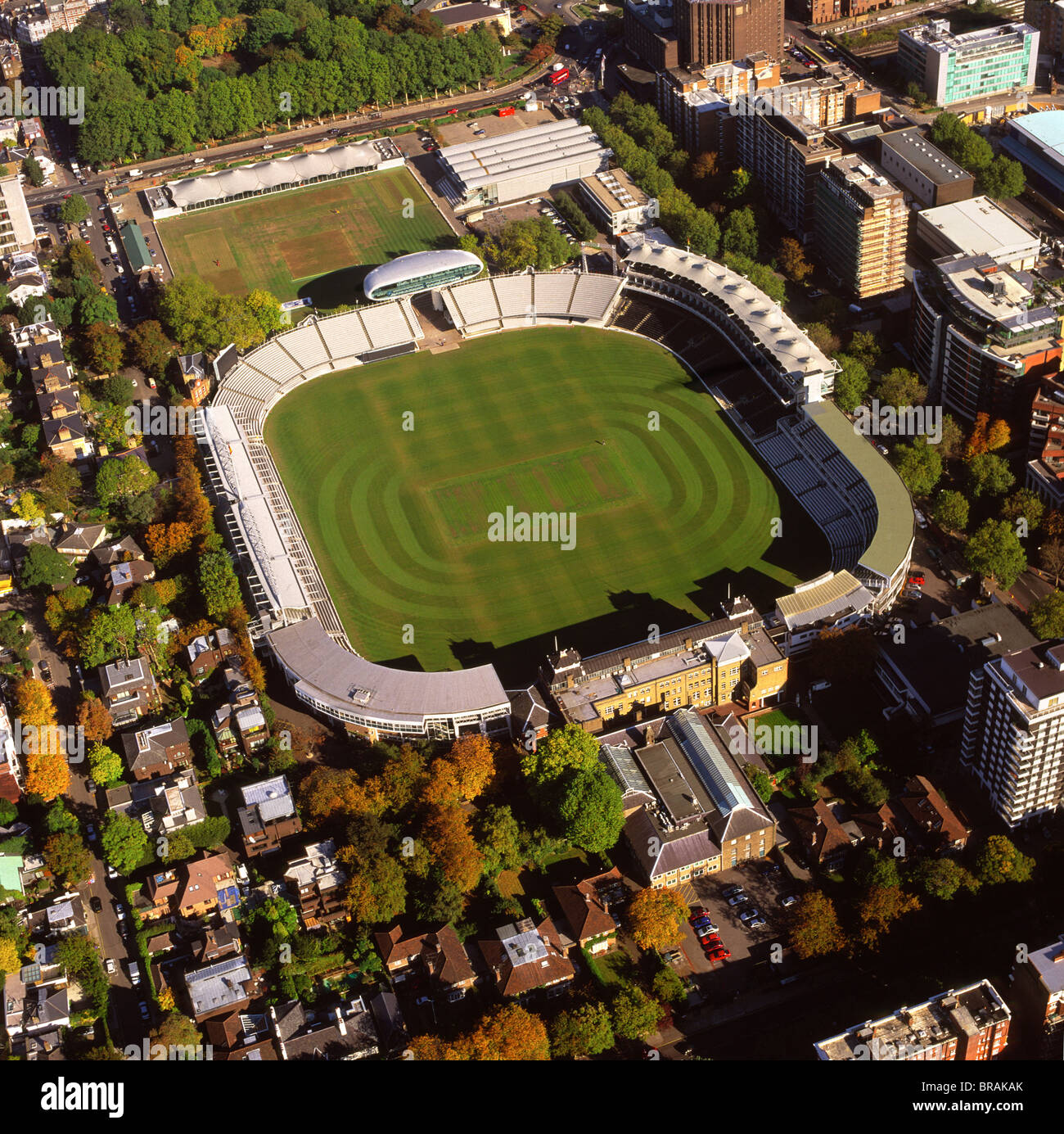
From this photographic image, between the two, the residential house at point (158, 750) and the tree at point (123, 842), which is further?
the residential house at point (158, 750)

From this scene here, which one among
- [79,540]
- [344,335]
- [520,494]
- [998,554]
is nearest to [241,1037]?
[79,540]

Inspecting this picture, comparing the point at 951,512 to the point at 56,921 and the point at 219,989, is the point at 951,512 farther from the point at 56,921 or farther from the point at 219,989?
the point at 56,921

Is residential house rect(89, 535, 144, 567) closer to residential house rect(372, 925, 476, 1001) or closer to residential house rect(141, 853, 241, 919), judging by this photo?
residential house rect(141, 853, 241, 919)

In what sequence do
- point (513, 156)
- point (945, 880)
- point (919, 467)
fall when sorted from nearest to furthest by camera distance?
1. point (945, 880)
2. point (919, 467)
3. point (513, 156)

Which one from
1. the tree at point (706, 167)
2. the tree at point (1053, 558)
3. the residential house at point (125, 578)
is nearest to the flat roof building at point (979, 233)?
the tree at point (706, 167)

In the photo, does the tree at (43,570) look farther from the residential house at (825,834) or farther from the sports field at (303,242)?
the residential house at (825,834)

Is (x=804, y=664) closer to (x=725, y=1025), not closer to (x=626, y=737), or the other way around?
(x=626, y=737)
